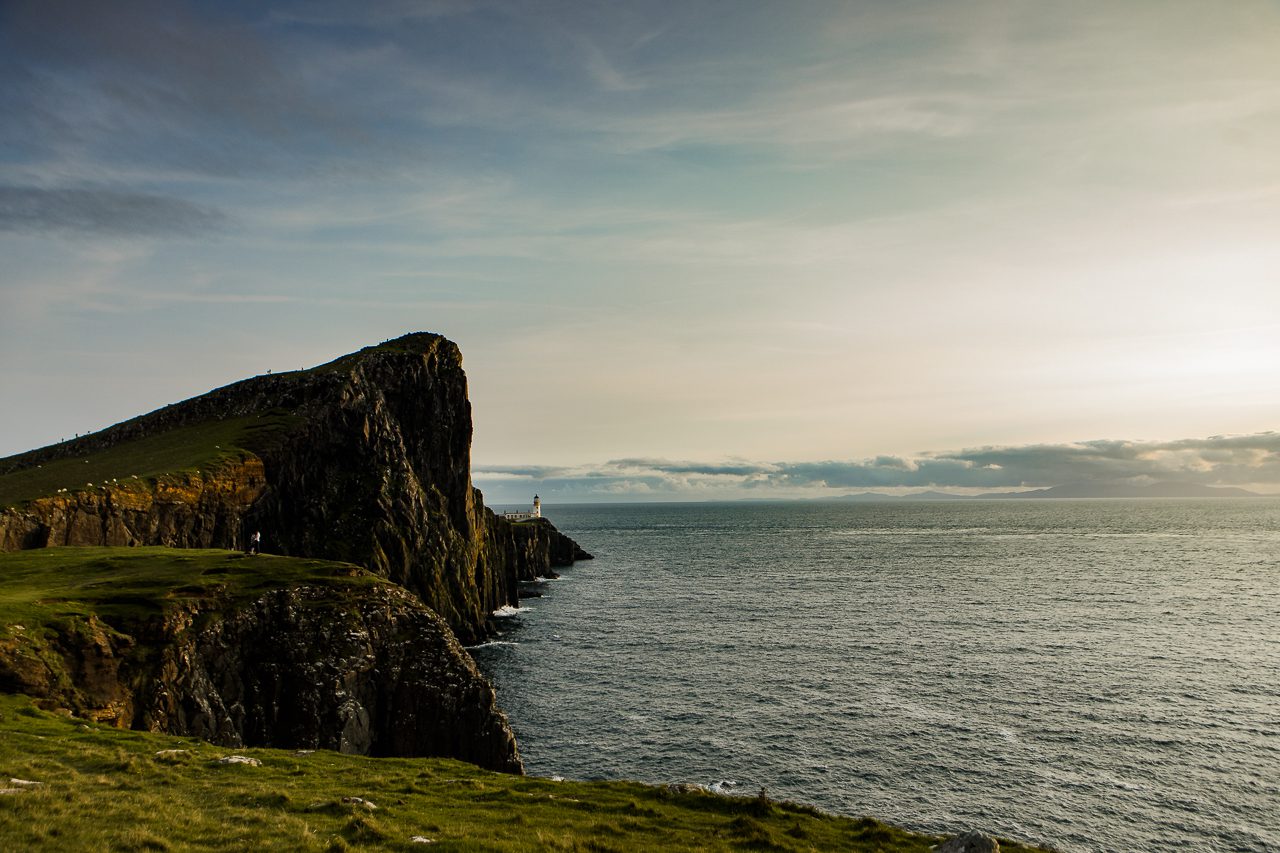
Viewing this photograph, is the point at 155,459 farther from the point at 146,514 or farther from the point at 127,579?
the point at 127,579

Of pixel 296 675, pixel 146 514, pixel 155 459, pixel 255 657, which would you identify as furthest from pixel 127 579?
pixel 155 459

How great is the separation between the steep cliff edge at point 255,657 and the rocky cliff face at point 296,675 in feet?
0.22

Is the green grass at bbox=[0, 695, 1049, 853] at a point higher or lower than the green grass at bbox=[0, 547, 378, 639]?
lower

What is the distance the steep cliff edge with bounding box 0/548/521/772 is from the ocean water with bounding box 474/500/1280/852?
11888 millimetres

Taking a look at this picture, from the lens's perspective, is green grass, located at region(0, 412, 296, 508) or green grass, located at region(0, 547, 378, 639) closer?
green grass, located at region(0, 547, 378, 639)

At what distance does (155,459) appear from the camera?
91438 mm

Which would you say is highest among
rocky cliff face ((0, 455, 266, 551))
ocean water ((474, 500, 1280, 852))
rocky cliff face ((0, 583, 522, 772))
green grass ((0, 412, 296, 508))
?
green grass ((0, 412, 296, 508))

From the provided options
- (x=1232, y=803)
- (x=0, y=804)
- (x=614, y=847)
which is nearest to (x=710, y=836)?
(x=614, y=847)

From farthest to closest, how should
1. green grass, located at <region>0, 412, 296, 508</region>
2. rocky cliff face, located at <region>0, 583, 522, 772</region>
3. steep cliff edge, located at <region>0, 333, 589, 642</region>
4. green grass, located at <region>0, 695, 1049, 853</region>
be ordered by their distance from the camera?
green grass, located at <region>0, 412, 296, 508</region>
steep cliff edge, located at <region>0, 333, 589, 642</region>
rocky cliff face, located at <region>0, 583, 522, 772</region>
green grass, located at <region>0, 695, 1049, 853</region>

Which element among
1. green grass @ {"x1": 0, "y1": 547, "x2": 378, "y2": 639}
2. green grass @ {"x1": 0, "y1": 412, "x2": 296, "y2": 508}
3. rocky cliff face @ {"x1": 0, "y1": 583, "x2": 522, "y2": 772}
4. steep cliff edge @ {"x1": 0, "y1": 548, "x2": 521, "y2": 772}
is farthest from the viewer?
green grass @ {"x1": 0, "y1": 412, "x2": 296, "y2": 508}

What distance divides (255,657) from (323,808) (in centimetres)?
2453

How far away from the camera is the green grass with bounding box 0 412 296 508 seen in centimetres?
7612

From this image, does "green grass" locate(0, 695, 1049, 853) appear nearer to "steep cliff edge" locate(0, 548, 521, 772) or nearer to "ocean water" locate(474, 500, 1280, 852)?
"steep cliff edge" locate(0, 548, 521, 772)

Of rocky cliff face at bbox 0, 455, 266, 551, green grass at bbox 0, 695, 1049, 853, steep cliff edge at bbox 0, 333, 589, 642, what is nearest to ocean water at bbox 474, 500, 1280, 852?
steep cliff edge at bbox 0, 333, 589, 642
